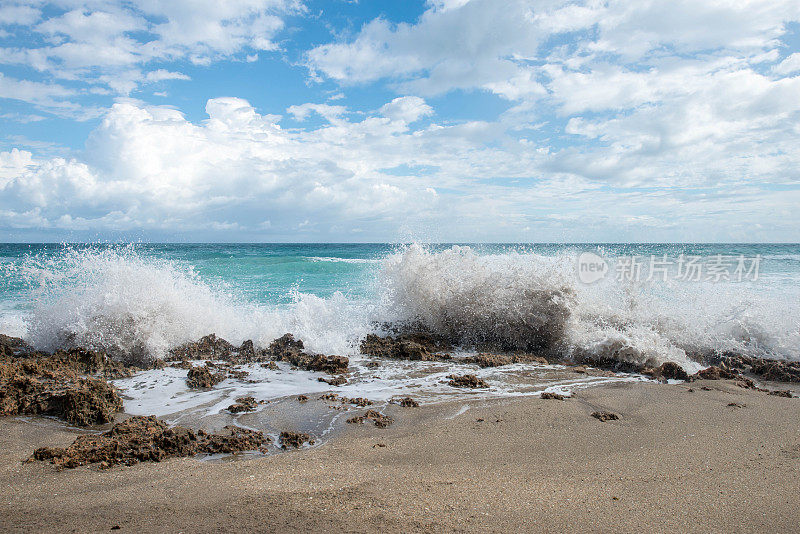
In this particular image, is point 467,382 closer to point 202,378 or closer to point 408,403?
point 408,403

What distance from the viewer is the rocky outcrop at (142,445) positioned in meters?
3.05

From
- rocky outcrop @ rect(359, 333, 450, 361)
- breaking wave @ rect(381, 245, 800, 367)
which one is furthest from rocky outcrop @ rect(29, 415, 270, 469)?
breaking wave @ rect(381, 245, 800, 367)

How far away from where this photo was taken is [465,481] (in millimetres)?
2764

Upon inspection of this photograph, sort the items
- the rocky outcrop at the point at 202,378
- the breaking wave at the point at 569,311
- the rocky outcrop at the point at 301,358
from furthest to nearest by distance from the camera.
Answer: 1. the breaking wave at the point at 569,311
2. the rocky outcrop at the point at 301,358
3. the rocky outcrop at the point at 202,378

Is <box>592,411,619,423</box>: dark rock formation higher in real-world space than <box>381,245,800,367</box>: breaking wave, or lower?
lower

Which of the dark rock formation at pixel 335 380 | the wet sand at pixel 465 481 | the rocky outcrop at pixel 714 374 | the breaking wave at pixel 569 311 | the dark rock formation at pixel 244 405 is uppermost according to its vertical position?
the breaking wave at pixel 569 311

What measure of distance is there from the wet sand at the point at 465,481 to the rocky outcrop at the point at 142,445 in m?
0.11

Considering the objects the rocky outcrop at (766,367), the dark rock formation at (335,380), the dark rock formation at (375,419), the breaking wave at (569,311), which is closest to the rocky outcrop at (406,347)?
the breaking wave at (569,311)

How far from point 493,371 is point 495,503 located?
373 cm

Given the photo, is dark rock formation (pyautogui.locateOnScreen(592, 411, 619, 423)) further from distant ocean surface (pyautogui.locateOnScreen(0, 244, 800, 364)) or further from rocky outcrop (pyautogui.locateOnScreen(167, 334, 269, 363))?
rocky outcrop (pyautogui.locateOnScreen(167, 334, 269, 363))

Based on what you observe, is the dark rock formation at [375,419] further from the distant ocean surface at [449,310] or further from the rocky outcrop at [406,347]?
the distant ocean surface at [449,310]

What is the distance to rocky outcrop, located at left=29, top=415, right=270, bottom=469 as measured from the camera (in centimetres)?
305

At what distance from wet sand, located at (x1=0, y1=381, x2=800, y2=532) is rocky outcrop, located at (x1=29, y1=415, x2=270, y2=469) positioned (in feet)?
0.36

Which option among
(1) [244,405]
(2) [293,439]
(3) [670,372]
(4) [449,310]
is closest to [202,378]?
(1) [244,405]
